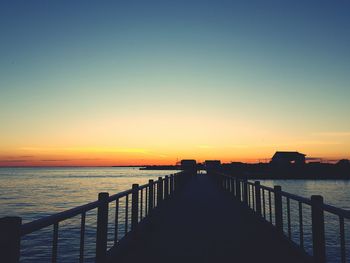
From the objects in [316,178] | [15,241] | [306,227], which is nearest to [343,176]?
[316,178]

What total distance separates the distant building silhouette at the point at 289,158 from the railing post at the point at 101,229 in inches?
4984

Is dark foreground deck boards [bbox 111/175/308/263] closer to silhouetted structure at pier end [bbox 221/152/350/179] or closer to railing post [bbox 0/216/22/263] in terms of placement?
railing post [bbox 0/216/22/263]

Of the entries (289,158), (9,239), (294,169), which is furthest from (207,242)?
(289,158)

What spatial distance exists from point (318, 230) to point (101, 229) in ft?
11.9

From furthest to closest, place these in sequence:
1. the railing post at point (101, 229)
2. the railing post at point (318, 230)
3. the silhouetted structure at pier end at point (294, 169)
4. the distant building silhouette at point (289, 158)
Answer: the distant building silhouette at point (289, 158) → the silhouetted structure at pier end at point (294, 169) → the railing post at point (101, 229) → the railing post at point (318, 230)

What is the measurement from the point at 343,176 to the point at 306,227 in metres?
95.7

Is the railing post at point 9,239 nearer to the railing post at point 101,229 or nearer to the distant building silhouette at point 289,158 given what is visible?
the railing post at point 101,229

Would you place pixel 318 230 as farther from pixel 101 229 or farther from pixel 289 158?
pixel 289 158

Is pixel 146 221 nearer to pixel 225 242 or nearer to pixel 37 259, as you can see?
pixel 225 242

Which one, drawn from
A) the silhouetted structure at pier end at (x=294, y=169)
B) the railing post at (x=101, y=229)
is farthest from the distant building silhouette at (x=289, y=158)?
the railing post at (x=101, y=229)

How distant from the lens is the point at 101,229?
552 centimetres

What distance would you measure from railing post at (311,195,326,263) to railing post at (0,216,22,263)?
433 centimetres

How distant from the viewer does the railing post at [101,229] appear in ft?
18.0

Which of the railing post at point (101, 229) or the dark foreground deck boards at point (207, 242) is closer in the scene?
the railing post at point (101, 229)
